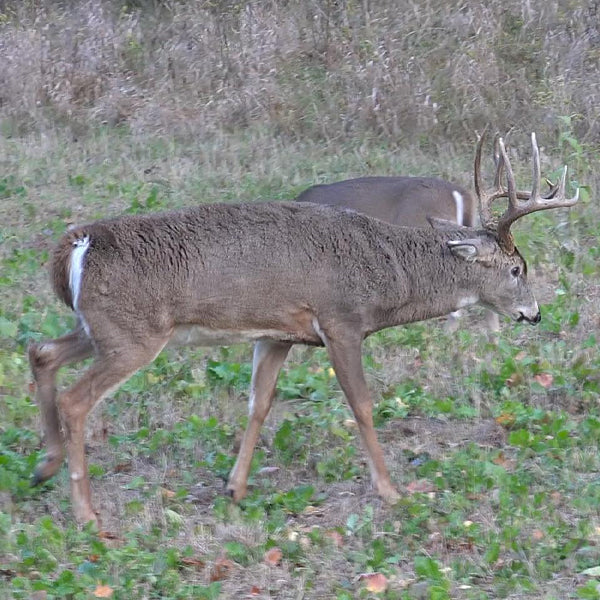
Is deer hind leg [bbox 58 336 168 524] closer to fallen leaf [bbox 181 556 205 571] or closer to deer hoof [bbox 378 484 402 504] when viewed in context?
fallen leaf [bbox 181 556 205 571]

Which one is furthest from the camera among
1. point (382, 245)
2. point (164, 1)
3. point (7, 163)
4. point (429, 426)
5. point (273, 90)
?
point (164, 1)

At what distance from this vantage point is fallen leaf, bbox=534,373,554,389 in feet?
23.2

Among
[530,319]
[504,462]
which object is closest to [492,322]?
[530,319]

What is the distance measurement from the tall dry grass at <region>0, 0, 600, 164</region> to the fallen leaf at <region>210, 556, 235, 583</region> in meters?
7.25

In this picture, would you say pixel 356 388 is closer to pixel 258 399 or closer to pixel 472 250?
pixel 258 399

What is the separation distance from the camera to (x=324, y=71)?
13.6 m

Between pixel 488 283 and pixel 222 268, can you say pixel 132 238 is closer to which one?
pixel 222 268

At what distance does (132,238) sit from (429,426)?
76.3 inches

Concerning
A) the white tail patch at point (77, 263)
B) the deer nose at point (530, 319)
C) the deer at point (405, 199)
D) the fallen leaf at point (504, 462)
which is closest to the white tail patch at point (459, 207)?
the deer at point (405, 199)

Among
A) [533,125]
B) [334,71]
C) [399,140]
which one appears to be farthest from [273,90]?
[533,125]

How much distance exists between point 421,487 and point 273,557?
3.45ft

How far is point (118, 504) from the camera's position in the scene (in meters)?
5.65

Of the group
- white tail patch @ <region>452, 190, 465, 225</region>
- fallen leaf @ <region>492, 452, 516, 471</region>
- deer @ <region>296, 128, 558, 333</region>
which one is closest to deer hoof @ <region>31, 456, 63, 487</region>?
fallen leaf @ <region>492, 452, 516, 471</region>

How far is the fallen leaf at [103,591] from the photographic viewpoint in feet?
15.2
